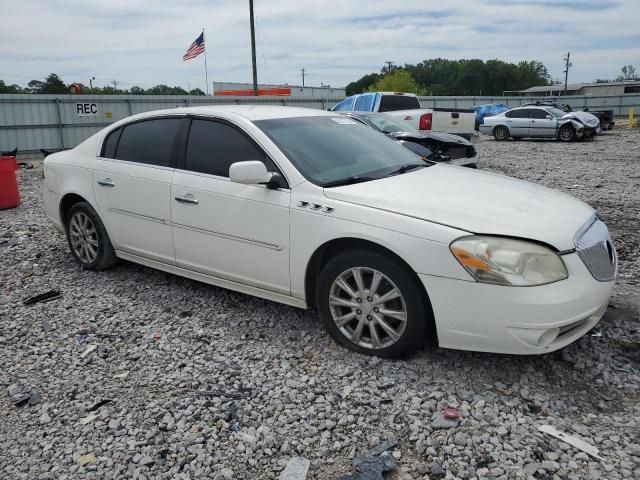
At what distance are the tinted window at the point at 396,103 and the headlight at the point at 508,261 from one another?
1296cm

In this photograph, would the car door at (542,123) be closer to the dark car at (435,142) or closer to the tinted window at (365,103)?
the tinted window at (365,103)

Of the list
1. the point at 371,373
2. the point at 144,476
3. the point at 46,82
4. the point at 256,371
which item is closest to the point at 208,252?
the point at 256,371

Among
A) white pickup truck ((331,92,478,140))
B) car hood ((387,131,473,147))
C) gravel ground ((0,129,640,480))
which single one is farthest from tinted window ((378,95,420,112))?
gravel ground ((0,129,640,480))

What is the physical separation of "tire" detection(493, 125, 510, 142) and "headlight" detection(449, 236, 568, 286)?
21317 mm

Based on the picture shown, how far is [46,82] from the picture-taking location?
47.4 m

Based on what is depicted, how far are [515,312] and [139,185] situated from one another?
3089mm

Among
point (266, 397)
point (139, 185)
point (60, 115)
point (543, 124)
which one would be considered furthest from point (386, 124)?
point (543, 124)

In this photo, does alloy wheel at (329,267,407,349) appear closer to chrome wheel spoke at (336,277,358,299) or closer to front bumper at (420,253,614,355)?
chrome wheel spoke at (336,277,358,299)

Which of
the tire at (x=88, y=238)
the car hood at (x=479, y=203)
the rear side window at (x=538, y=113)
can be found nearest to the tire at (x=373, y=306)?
the car hood at (x=479, y=203)

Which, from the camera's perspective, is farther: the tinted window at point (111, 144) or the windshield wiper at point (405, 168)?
the tinted window at point (111, 144)

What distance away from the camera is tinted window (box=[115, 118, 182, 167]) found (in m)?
4.42

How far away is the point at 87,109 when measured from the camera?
18.2 m

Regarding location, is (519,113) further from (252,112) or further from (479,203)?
(479,203)

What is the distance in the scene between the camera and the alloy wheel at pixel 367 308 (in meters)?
3.26
